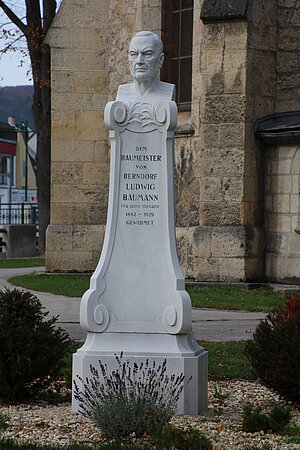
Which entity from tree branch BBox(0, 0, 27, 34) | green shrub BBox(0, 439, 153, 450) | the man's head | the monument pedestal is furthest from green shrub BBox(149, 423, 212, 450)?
tree branch BBox(0, 0, 27, 34)

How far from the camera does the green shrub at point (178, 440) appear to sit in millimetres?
6164

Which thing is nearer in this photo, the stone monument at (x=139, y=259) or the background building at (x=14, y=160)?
the stone monument at (x=139, y=259)

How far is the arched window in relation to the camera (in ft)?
67.1

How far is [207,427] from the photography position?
23.7ft

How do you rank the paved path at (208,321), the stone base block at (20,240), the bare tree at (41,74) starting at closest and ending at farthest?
the paved path at (208,321)
the bare tree at (41,74)
the stone base block at (20,240)

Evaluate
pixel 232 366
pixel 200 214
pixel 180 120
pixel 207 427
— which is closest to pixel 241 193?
pixel 200 214

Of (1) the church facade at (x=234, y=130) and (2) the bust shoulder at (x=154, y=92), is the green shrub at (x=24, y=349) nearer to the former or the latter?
(2) the bust shoulder at (x=154, y=92)

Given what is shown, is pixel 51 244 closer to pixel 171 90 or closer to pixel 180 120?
pixel 180 120

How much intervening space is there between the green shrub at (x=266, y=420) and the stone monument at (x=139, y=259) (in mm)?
796

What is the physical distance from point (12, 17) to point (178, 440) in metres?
24.7

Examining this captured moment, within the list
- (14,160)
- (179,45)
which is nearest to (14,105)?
(14,160)

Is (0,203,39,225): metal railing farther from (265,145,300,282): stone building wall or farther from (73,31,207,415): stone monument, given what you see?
(73,31,207,415): stone monument

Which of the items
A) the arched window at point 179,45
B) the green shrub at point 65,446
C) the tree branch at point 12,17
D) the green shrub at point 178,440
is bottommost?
the green shrub at point 65,446

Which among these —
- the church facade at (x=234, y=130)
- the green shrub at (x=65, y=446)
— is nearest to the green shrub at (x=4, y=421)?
the green shrub at (x=65, y=446)
